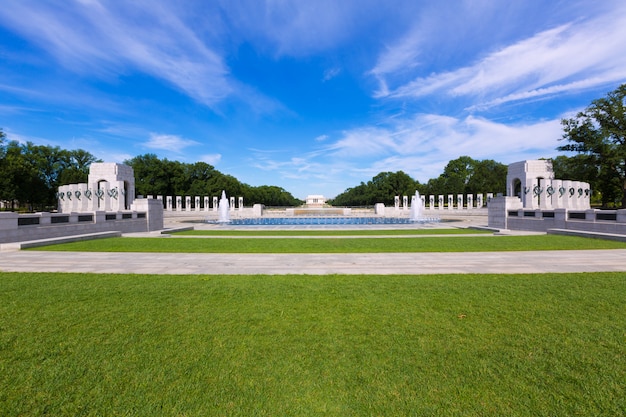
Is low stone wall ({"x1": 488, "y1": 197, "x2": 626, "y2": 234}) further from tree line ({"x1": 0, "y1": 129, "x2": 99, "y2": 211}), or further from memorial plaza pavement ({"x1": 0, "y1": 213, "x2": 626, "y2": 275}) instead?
tree line ({"x1": 0, "y1": 129, "x2": 99, "y2": 211})

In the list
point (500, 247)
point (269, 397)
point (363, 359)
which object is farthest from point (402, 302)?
point (500, 247)

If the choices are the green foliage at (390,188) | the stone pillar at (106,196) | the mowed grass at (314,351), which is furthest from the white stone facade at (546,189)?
the stone pillar at (106,196)

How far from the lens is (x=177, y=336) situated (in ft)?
12.9

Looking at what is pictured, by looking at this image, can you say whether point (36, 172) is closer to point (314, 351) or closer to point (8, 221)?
point (8, 221)

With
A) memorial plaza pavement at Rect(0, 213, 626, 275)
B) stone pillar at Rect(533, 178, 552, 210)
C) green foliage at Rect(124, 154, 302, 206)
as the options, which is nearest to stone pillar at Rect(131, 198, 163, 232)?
memorial plaza pavement at Rect(0, 213, 626, 275)

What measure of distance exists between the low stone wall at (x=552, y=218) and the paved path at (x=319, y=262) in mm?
6093

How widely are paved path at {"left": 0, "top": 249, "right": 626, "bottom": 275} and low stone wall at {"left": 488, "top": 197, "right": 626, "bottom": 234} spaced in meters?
6.09

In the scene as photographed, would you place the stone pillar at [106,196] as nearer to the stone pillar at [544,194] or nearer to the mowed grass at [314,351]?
the mowed grass at [314,351]

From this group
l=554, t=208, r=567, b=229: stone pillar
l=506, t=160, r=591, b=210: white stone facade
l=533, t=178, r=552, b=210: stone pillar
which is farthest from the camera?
l=506, t=160, r=591, b=210: white stone facade

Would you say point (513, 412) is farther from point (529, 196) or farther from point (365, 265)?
point (529, 196)

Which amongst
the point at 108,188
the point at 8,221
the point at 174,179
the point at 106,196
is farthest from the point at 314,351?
the point at 174,179

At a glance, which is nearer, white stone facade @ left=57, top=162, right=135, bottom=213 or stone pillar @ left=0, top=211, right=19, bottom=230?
stone pillar @ left=0, top=211, right=19, bottom=230

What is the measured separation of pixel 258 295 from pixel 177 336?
1938 millimetres

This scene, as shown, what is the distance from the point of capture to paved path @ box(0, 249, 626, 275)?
26.1ft
